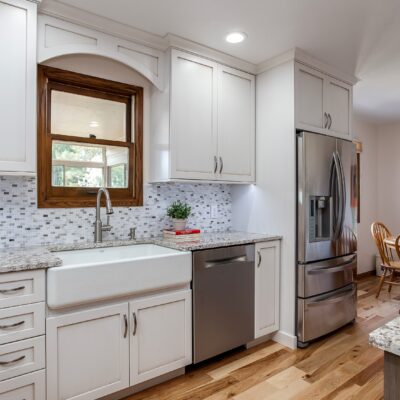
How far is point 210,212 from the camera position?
314 centimetres

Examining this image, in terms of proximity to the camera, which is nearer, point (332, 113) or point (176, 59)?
point (176, 59)

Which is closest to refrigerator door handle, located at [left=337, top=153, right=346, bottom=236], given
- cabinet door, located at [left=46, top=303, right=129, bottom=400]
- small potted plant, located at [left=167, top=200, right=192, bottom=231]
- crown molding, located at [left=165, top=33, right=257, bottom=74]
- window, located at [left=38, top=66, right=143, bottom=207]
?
crown molding, located at [left=165, top=33, right=257, bottom=74]

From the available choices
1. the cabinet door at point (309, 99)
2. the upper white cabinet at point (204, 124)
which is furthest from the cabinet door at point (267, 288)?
the cabinet door at point (309, 99)

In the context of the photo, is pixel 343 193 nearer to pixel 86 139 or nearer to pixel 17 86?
pixel 86 139

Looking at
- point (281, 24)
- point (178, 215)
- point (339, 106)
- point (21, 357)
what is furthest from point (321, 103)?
point (21, 357)

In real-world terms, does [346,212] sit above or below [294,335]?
above

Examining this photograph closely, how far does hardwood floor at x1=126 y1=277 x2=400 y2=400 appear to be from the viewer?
2.05 meters

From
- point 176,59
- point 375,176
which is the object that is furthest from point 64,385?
point 375,176

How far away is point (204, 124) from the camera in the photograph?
267 centimetres

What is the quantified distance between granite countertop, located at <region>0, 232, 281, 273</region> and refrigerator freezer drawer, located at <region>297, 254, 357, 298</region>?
38 cm

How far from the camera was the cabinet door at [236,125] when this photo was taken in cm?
279

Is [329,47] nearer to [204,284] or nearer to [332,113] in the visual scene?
[332,113]

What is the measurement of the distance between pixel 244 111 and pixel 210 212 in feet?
3.26

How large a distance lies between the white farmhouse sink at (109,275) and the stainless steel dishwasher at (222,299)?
176 mm
